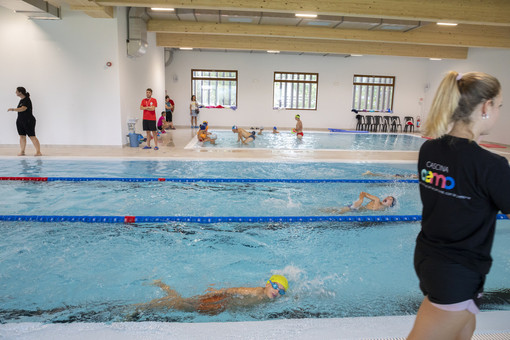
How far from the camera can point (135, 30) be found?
987 cm

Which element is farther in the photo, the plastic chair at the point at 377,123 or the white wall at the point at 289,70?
the plastic chair at the point at 377,123

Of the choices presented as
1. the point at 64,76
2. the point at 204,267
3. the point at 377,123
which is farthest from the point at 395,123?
the point at 204,267

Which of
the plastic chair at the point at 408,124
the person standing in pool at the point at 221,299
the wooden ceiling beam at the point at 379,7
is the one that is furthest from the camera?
the plastic chair at the point at 408,124

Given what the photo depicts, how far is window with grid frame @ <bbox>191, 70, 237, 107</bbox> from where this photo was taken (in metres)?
18.4

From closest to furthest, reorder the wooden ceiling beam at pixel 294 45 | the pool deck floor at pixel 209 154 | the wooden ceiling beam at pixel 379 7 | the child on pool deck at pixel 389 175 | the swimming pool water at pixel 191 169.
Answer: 1. the swimming pool water at pixel 191 169
2. the child on pool deck at pixel 389 175
3. the wooden ceiling beam at pixel 379 7
4. the pool deck floor at pixel 209 154
5. the wooden ceiling beam at pixel 294 45

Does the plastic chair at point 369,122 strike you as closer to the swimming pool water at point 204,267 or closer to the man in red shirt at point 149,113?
the man in red shirt at point 149,113

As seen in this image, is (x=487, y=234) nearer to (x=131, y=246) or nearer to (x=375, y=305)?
(x=375, y=305)

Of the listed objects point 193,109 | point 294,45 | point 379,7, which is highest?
point 294,45

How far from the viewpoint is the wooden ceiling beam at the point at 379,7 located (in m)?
8.05

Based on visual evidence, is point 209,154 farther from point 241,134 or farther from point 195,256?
point 195,256

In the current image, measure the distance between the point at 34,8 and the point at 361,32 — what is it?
894 centimetres

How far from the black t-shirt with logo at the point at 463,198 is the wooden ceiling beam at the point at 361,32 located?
437 inches

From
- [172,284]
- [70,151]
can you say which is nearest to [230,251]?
[172,284]

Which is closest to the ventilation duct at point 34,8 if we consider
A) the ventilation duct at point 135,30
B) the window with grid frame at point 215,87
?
the ventilation duct at point 135,30
